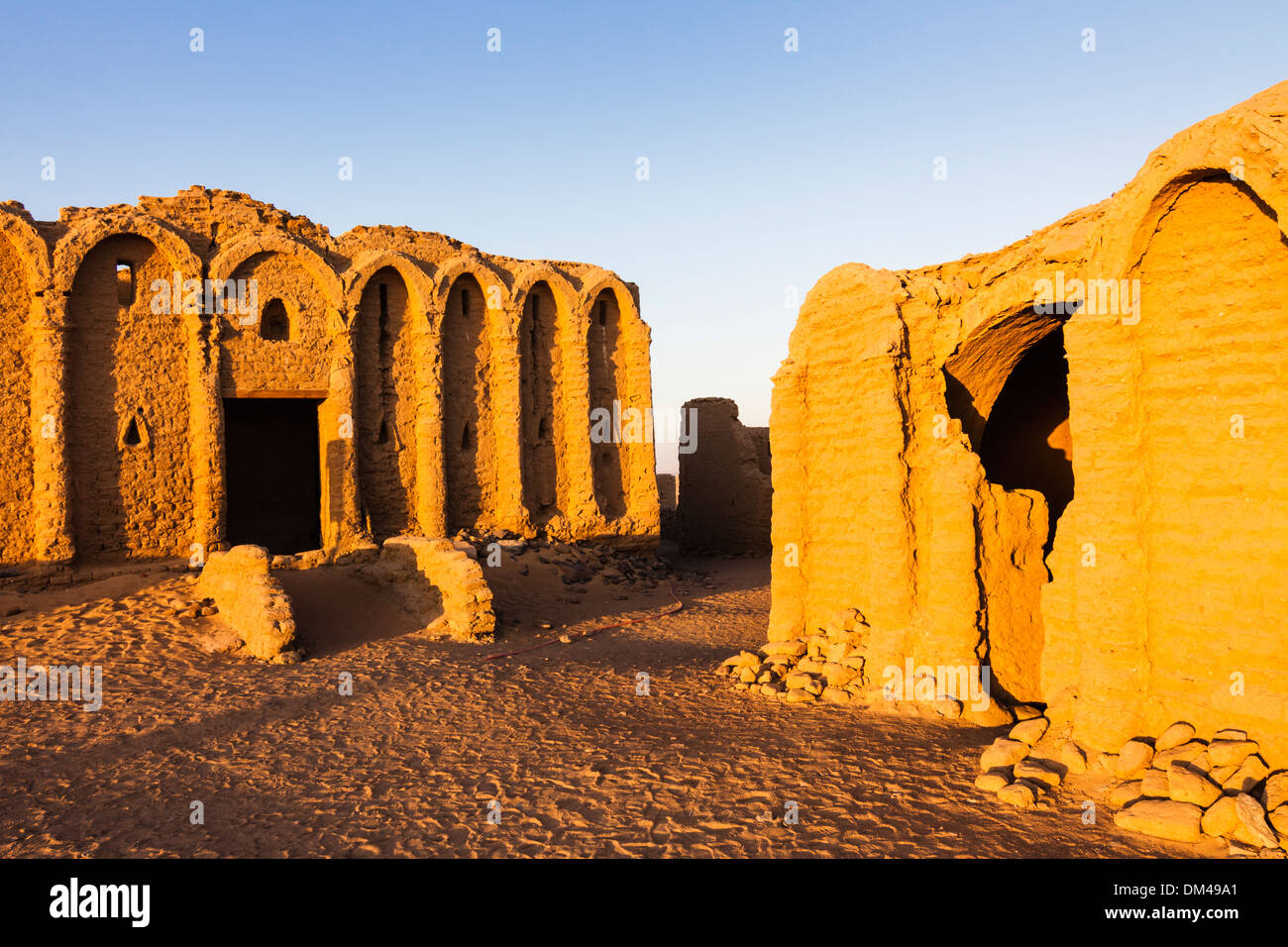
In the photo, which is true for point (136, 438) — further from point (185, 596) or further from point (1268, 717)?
point (1268, 717)

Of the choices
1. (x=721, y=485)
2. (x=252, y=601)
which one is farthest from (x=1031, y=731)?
(x=721, y=485)

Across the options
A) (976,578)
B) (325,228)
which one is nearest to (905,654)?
(976,578)

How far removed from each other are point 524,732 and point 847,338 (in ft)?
18.6

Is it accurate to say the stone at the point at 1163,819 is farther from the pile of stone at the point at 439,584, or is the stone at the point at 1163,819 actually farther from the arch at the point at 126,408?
the arch at the point at 126,408

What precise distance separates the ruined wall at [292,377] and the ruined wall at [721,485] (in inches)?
115

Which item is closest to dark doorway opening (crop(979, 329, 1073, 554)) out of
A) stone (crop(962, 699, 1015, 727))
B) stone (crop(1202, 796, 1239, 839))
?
stone (crop(962, 699, 1015, 727))

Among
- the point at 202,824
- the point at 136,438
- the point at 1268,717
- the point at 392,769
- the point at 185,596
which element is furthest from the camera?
the point at 136,438

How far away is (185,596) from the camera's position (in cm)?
1243

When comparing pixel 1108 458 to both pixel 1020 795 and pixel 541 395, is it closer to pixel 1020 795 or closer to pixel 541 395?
pixel 1020 795

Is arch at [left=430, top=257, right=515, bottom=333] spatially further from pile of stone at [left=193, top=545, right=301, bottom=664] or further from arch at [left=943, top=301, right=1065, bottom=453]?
arch at [left=943, top=301, right=1065, bottom=453]

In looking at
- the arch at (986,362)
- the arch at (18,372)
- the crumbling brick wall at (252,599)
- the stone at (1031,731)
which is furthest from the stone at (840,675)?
the arch at (18,372)

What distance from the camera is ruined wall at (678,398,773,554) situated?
2169 cm

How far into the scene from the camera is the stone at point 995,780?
5.87 metres
